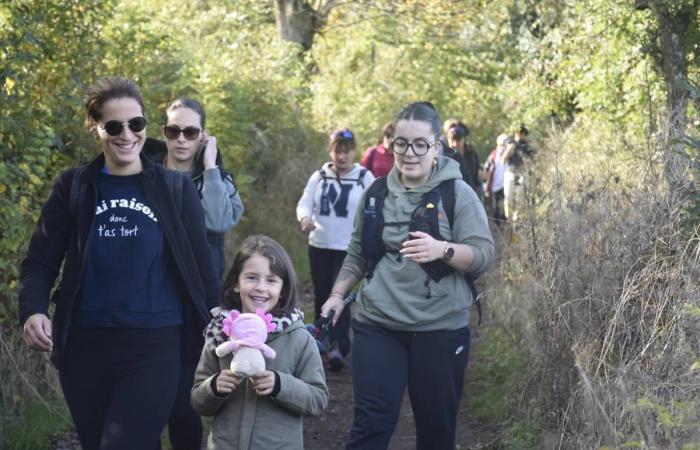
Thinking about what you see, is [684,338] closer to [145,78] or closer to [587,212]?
[587,212]

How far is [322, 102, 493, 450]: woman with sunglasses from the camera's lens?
5430 mm

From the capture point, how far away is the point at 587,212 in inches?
273

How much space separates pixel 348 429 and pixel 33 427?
2.23 meters

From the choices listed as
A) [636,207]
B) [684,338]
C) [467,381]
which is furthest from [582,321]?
[467,381]

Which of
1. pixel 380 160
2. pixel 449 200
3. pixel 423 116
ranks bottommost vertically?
pixel 449 200

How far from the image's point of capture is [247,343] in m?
4.19

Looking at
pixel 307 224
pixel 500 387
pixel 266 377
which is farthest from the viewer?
pixel 307 224

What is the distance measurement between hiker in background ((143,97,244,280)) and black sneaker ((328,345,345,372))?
3230mm

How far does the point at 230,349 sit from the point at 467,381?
5320 mm

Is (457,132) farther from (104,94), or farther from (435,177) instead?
(104,94)

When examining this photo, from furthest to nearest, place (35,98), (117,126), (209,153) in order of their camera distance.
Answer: (35,98) → (209,153) → (117,126)

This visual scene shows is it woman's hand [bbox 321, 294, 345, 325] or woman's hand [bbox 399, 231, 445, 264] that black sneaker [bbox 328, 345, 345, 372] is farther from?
woman's hand [bbox 399, 231, 445, 264]

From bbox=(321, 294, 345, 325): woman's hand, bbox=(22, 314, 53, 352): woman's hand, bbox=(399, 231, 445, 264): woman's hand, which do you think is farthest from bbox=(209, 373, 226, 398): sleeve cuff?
bbox=(399, 231, 445, 264): woman's hand

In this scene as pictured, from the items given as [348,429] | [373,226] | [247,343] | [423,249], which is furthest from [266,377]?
[348,429]
